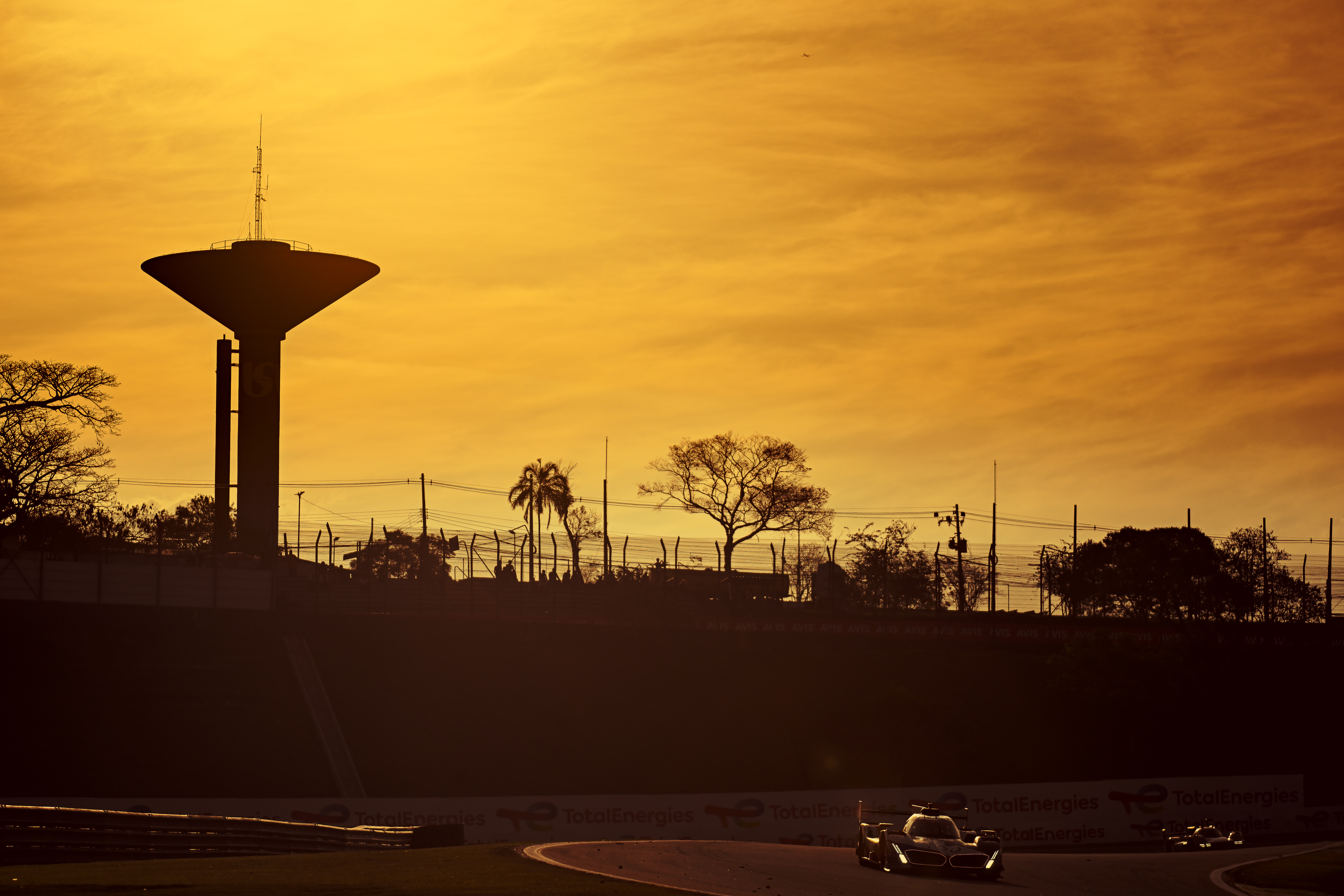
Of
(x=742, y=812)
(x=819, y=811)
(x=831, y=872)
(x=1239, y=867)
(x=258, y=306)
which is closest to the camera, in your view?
(x=831, y=872)

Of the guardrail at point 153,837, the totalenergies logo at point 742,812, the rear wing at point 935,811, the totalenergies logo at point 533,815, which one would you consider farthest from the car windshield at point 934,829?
the totalenergies logo at point 533,815

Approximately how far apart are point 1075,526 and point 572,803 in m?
73.4

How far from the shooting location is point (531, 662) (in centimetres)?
5409

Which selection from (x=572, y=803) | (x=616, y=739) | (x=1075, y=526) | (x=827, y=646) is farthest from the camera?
(x=1075, y=526)

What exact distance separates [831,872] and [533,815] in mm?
15094

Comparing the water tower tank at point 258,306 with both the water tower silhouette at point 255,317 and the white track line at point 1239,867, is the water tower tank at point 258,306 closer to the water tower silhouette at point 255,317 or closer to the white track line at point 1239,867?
the water tower silhouette at point 255,317

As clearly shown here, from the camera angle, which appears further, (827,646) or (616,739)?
(827,646)

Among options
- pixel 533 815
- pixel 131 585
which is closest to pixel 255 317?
pixel 131 585

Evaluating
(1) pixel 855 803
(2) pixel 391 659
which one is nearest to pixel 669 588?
(2) pixel 391 659

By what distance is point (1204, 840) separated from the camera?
42.2 metres

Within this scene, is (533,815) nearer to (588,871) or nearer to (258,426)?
(588,871)

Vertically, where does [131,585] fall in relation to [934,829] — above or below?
above

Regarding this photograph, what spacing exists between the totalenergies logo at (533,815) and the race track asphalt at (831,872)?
712 cm

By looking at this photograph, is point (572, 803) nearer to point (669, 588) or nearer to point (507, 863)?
point (507, 863)
